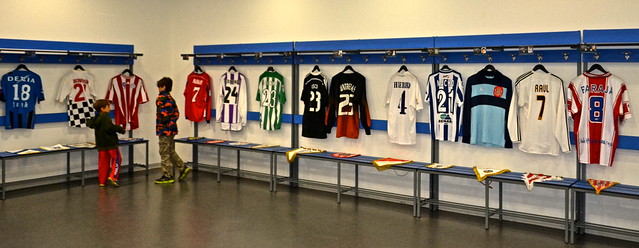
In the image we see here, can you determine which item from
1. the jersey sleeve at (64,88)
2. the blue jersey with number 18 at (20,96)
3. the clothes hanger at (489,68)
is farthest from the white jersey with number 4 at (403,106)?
the blue jersey with number 18 at (20,96)

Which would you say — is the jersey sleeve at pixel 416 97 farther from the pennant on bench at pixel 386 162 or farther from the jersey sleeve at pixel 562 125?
the jersey sleeve at pixel 562 125

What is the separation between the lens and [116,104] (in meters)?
8.23

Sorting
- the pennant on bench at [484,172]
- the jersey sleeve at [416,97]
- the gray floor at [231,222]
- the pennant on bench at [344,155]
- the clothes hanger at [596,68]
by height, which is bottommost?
the gray floor at [231,222]

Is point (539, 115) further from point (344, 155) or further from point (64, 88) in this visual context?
point (64, 88)

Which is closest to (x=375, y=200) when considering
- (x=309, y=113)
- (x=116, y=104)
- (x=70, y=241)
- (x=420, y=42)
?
(x=309, y=113)

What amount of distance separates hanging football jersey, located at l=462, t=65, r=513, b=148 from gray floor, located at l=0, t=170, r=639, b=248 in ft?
2.67

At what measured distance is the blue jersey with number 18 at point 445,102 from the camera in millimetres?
6066

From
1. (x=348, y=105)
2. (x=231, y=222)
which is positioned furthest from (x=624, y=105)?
(x=231, y=222)

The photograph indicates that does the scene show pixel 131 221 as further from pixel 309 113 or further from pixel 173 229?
pixel 309 113

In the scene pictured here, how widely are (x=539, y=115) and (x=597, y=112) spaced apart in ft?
1.69

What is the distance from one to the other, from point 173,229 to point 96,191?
220 centimetres

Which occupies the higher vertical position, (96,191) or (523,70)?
(523,70)

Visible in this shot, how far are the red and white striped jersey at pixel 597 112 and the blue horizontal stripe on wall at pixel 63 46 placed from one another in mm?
5844

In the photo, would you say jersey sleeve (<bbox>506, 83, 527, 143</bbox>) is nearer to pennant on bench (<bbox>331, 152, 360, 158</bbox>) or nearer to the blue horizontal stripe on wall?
pennant on bench (<bbox>331, 152, 360, 158</bbox>)
